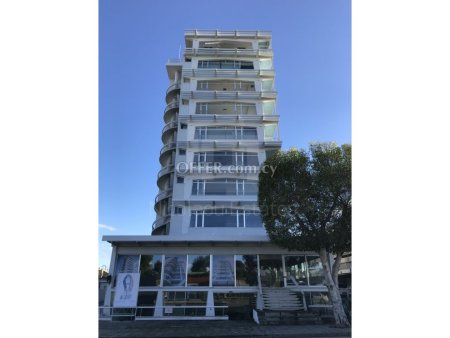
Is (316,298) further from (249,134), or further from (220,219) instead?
(249,134)

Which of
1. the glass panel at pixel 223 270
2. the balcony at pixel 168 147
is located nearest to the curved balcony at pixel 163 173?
the balcony at pixel 168 147

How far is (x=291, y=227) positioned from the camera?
13859 millimetres

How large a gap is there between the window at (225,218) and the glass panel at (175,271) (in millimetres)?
5249

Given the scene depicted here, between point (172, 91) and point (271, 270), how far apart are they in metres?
21.8

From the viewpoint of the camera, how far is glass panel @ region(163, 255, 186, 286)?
16.3 meters

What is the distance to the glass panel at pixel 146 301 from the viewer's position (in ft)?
51.2

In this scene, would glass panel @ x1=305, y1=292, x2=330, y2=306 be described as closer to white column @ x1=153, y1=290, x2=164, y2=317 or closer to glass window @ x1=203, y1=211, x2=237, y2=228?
white column @ x1=153, y1=290, x2=164, y2=317

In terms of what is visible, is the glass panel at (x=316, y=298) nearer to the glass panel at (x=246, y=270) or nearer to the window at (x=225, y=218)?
the glass panel at (x=246, y=270)

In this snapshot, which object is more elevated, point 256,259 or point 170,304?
point 256,259

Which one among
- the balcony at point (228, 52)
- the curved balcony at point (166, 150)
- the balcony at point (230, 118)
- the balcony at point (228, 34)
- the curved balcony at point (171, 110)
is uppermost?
the balcony at point (228, 34)
